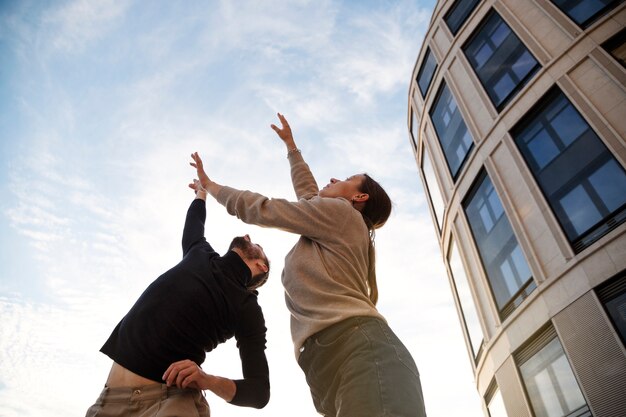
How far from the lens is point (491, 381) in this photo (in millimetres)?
10336

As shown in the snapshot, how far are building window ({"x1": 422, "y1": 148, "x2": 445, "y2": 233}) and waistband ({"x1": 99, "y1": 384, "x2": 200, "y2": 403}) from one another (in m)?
13.3

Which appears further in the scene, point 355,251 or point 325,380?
point 355,251

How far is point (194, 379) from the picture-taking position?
2.03m

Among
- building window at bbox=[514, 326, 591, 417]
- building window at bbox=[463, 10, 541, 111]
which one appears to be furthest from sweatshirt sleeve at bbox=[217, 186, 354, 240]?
building window at bbox=[463, 10, 541, 111]

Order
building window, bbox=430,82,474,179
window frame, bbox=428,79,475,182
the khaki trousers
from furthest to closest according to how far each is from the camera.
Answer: building window, bbox=430,82,474,179 → window frame, bbox=428,79,475,182 → the khaki trousers

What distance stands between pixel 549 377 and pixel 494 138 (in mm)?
6159

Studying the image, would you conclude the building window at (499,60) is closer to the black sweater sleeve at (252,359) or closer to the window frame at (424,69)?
the window frame at (424,69)

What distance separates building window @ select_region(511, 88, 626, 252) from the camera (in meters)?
7.63

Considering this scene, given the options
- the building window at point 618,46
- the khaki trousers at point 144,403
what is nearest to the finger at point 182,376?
the khaki trousers at point 144,403

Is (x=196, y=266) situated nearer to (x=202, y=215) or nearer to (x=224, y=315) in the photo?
(x=224, y=315)

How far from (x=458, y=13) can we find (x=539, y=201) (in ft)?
29.8

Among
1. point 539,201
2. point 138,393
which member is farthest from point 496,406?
point 138,393

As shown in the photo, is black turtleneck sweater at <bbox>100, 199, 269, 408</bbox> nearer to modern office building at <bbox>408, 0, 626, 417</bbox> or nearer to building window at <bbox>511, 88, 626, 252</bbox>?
modern office building at <bbox>408, 0, 626, 417</bbox>

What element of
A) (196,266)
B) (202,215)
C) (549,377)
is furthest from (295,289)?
(549,377)
